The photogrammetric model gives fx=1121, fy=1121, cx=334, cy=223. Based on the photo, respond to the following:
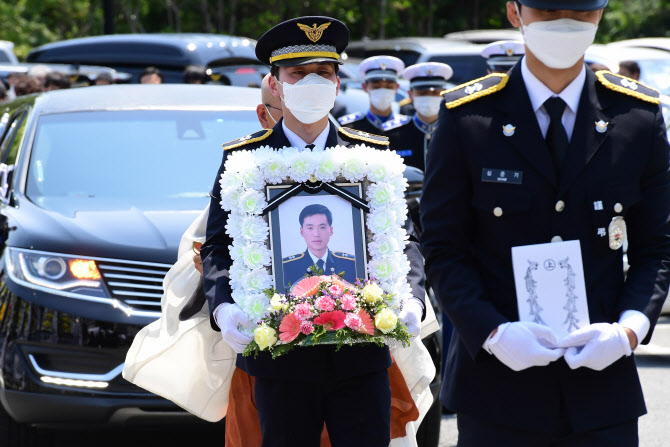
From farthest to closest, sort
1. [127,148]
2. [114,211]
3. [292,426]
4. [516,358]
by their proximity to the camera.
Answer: [127,148] → [114,211] → [292,426] → [516,358]

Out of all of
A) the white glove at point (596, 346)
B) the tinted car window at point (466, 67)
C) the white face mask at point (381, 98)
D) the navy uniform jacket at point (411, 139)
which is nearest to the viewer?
the white glove at point (596, 346)

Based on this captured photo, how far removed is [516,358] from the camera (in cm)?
276

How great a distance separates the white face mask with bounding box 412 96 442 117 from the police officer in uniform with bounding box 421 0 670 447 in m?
4.61

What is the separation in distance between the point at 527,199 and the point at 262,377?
1.12 meters

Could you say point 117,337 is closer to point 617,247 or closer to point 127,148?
point 127,148

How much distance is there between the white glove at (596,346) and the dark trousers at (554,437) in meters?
0.21

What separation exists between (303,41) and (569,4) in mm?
1132

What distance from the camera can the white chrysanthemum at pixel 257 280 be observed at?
11.3ft

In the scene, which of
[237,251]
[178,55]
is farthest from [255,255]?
[178,55]

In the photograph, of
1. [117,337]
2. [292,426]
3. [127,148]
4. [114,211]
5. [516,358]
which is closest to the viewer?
[516,358]

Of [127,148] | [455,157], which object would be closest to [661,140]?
[455,157]

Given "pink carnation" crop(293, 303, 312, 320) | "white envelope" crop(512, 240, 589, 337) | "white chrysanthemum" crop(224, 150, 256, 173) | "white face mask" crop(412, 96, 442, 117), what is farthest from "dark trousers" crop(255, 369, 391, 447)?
"white face mask" crop(412, 96, 442, 117)

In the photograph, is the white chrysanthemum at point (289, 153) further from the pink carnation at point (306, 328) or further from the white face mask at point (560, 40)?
the white face mask at point (560, 40)

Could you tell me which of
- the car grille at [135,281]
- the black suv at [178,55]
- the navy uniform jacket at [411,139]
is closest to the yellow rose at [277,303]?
the car grille at [135,281]
